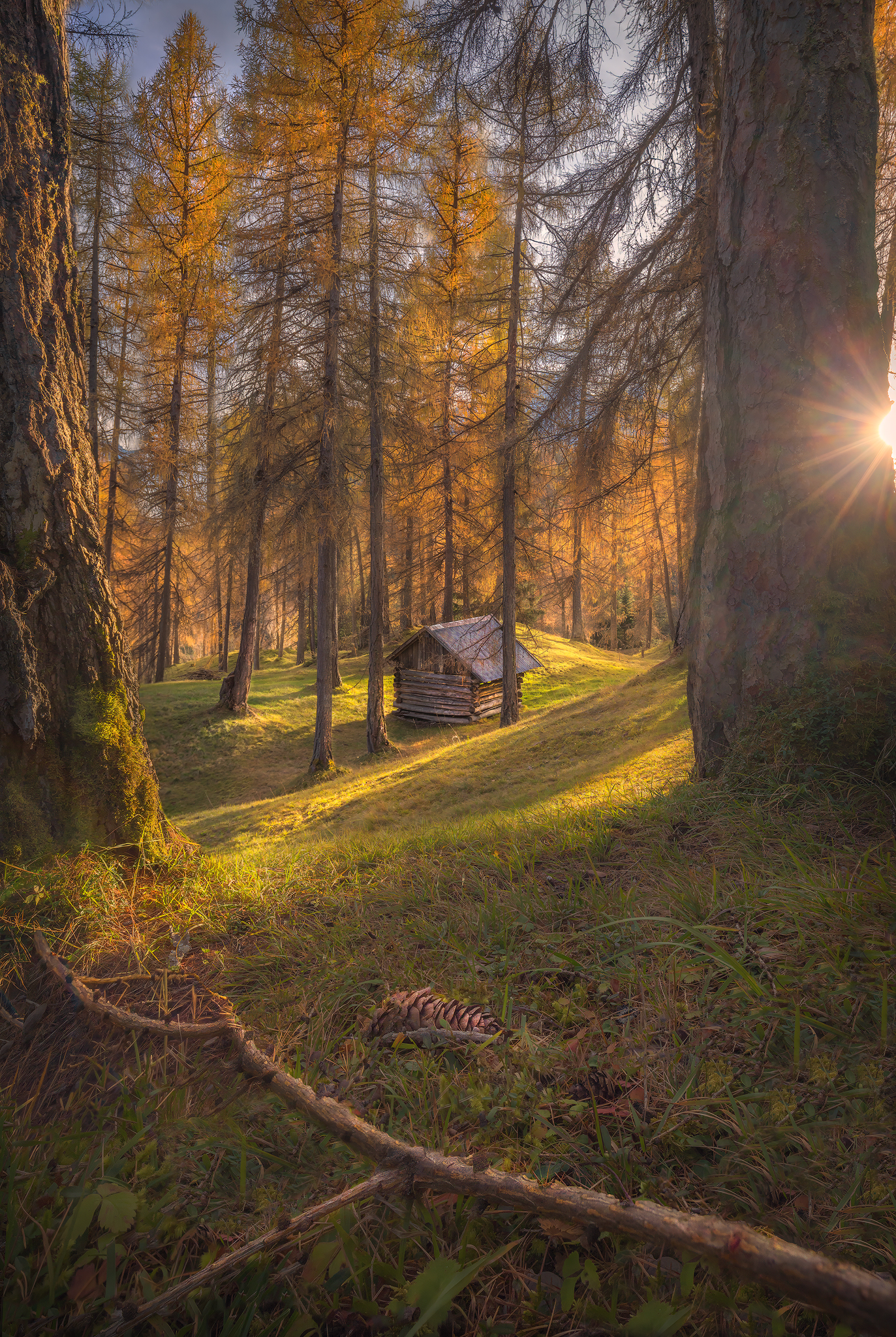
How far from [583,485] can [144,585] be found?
19.5 meters

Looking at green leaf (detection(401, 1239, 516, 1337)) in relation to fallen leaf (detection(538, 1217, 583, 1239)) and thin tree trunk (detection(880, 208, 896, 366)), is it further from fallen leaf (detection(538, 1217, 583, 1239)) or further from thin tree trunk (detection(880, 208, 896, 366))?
thin tree trunk (detection(880, 208, 896, 366))

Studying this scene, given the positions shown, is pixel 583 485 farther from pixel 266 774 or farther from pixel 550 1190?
pixel 266 774

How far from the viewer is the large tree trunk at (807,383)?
9.95ft

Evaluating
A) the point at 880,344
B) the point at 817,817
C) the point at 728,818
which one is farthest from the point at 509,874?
the point at 880,344

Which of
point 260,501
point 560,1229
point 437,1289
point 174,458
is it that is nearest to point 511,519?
point 260,501

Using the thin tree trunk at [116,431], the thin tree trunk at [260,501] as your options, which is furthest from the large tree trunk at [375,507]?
the thin tree trunk at [116,431]

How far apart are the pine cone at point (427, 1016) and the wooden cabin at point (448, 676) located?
14953 millimetres

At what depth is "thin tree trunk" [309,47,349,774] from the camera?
1084cm

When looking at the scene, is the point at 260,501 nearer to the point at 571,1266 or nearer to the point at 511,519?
the point at 511,519

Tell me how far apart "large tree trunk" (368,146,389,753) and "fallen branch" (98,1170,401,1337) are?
12735 millimetres

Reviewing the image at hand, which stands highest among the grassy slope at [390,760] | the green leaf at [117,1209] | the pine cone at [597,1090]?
the pine cone at [597,1090]

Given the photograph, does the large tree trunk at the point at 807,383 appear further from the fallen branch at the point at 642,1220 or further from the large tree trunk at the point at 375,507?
the large tree trunk at the point at 375,507

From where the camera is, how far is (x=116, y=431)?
1894cm

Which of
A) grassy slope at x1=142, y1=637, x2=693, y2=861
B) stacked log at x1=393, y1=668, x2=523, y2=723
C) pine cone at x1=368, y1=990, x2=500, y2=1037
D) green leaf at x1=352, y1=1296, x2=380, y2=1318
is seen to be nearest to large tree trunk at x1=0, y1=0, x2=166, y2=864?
grassy slope at x1=142, y1=637, x2=693, y2=861
